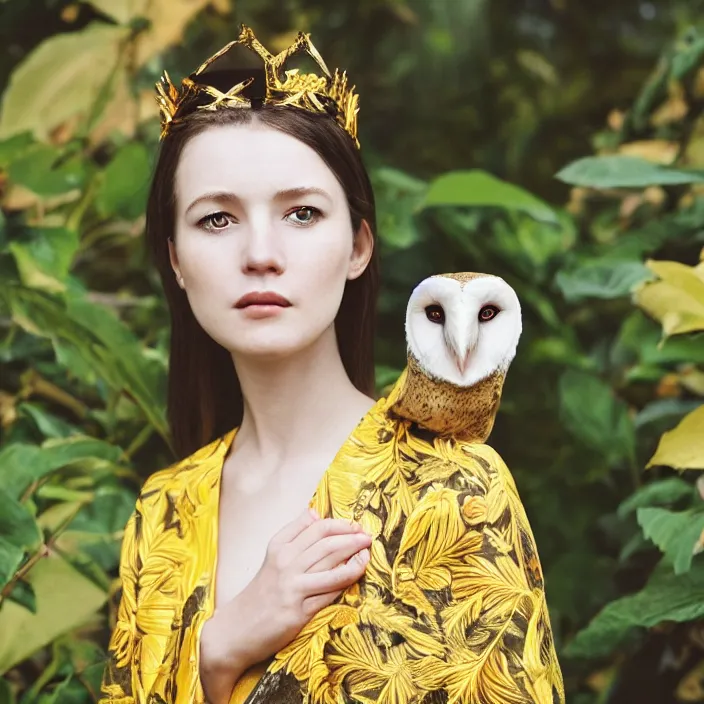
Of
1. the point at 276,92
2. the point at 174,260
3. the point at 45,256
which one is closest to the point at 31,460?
the point at 45,256

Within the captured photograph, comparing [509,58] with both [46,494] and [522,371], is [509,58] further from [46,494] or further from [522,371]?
[46,494]

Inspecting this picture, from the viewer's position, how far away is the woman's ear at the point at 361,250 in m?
1.25

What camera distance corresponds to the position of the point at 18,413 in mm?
1699

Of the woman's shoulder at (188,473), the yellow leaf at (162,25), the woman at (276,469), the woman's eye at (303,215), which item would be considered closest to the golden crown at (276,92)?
the woman at (276,469)

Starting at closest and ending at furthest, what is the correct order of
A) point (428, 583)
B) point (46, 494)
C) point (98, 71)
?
point (428, 583), point (46, 494), point (98, 71)

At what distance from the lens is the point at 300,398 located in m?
1.21

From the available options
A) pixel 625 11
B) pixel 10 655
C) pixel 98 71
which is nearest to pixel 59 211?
pixel 98 71

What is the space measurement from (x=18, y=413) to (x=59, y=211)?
0.32 metres

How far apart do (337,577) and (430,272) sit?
886mm

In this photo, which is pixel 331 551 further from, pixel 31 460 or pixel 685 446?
pixel 31 460

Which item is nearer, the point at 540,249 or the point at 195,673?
the point at 195,673

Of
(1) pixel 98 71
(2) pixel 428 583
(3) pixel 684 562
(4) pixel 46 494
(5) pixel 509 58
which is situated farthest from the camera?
(5) pixel 509 58

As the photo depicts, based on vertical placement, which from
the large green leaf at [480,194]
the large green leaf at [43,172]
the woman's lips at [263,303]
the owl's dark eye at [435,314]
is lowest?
the owl's dark eye at [435,314]

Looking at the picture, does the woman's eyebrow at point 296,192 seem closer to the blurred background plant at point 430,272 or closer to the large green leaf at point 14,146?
the blurred background plant at point 430,272
